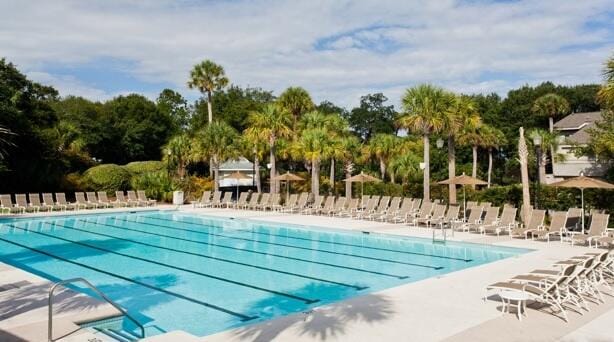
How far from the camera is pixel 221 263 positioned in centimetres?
1323

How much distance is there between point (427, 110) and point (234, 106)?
34.7 meters

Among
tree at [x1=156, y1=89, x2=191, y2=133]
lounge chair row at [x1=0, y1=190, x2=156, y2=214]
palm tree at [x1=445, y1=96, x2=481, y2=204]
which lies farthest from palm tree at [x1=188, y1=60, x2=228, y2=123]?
tree at [x1=156, y1=89, x2=191, y2=133]

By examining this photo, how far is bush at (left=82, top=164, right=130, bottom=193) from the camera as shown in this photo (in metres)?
30.7

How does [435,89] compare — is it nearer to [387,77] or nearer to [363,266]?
[363,266]

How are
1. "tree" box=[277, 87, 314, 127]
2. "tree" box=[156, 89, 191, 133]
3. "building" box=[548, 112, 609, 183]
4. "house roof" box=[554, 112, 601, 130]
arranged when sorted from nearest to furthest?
"building" box=[548, 112, 609, 183] < "tree" box=[277, 87, 314, 127] < "house roof" box=[554, 112, 601, 130] < "tree" box=[156, 89, 191, 133]

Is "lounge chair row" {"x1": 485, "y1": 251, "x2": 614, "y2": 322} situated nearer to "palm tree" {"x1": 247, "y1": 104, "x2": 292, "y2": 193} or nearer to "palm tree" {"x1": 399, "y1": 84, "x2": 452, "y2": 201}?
"palm tree" {"x1": 399, "y1": 84, "x2": 452, "y2": 201}

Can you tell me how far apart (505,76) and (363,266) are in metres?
33.0

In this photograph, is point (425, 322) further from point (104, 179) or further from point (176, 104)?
point (176, 104)

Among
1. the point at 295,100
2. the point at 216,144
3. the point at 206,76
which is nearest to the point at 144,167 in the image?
the point at 206,76

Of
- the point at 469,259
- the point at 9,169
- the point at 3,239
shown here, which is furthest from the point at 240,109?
the point at 469,259

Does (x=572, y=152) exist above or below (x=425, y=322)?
above

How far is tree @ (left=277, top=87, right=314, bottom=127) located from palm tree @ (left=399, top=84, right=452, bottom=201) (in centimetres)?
1019

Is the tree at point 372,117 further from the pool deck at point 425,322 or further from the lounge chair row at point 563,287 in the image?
the lounge chair row at point 563,287

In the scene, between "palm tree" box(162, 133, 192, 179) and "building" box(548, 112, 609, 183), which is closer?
"building" box(548, 112, 609, 183)
